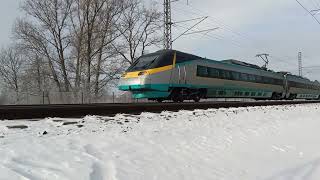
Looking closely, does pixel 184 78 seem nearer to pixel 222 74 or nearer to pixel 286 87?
pixel 222 74

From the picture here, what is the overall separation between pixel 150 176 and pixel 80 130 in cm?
220

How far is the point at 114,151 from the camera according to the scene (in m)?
5.42

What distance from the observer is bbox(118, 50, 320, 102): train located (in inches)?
680

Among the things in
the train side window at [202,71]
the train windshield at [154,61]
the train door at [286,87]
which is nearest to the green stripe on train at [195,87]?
the train side window at [202,71]

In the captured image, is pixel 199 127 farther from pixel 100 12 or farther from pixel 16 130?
pixel 100 12

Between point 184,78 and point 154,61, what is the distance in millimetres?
2009

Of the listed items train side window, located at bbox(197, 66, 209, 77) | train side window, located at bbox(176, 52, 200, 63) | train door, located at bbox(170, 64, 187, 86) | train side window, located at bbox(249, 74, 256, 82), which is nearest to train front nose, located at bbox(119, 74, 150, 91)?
train door, located at bbox(170, 64, 187, 86)

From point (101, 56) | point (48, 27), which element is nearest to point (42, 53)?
point (48, 27)

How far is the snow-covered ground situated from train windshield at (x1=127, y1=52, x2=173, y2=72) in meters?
8.49

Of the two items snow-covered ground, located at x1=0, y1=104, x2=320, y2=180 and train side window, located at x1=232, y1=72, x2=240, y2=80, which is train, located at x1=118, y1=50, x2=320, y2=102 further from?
snow-covered ground, located at x1=0, y1=104, x2=320, y2=180

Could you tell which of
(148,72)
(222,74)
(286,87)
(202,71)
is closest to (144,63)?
(148,72)

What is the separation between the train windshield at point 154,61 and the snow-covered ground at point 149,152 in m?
8.49

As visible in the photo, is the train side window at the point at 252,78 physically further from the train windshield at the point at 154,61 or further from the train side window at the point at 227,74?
the train windshield at the point at 154,61

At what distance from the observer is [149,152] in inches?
227
